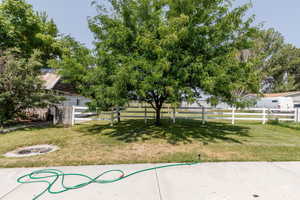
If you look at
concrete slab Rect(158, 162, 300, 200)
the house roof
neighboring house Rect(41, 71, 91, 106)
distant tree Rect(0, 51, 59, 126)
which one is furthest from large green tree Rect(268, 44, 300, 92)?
distant tree Rect(0, 51, 59, 126)

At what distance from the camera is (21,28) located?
1492 cm

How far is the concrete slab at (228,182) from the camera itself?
7.50 ft

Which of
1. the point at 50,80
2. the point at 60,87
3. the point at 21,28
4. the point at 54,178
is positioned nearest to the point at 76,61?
the point at 54,178

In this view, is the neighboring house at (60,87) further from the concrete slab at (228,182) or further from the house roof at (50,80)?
the concrete slab at (228,182)

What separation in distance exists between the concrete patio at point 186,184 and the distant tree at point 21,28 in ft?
→ 44.3

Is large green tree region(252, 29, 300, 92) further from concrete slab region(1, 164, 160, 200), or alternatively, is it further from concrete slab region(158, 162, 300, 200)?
concrete slab region(1, 164, 160, 200)

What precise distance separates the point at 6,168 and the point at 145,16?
5.83 metres

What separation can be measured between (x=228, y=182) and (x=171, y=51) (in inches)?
139

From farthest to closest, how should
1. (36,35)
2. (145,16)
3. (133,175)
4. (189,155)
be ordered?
(36,35)
(145,16)
(189,155)
(133,175)

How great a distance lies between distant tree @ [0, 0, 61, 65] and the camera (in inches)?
543

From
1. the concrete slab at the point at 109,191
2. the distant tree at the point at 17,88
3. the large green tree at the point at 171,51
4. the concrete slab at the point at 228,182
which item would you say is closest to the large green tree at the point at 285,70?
the large green tree at the point at 171,51

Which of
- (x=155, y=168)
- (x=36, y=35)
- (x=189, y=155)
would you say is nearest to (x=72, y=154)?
(x=155, y=168)

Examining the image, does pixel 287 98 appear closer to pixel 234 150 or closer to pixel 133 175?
pixel 234 150

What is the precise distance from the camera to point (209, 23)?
5.48 m
